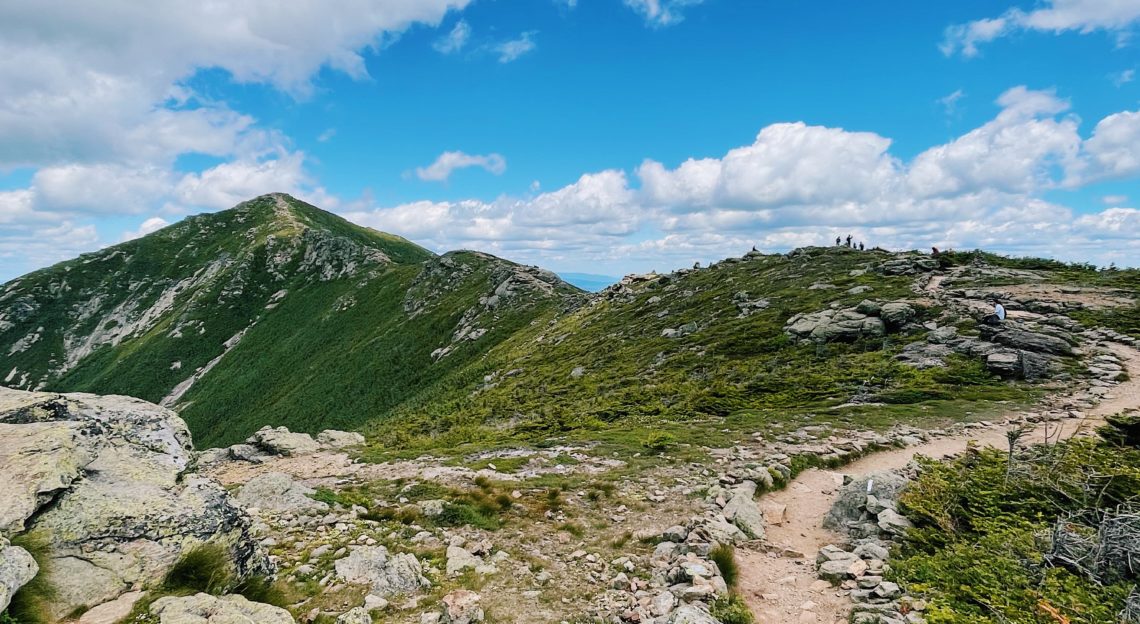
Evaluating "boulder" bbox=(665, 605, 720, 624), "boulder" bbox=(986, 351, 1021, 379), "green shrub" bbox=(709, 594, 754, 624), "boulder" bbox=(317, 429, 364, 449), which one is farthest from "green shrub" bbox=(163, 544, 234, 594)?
"boulder" bbox=(986, 351, 1021, 379)

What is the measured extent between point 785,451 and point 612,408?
13747mm

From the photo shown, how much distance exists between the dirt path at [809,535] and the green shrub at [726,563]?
0.30 metres

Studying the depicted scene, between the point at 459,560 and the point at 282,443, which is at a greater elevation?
the point at 459,560

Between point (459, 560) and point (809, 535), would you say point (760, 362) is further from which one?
point (459, 560)

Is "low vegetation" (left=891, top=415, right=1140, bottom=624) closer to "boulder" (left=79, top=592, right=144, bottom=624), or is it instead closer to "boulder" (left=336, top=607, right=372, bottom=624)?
"boulder" (left=336, top=607, right=372, bottom=624)

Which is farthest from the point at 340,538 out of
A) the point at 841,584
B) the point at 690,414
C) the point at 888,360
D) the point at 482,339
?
the point at 482,339

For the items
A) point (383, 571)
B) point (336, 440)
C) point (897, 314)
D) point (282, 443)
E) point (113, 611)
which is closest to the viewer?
point (113, 611)

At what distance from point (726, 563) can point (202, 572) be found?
10.1 meters

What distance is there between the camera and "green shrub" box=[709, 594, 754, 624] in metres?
8.92

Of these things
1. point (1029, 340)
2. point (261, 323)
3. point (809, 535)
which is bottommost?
point (261, 323)

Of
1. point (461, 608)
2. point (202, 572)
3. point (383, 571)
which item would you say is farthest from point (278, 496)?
point (461, 608)

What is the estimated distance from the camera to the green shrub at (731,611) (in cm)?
892

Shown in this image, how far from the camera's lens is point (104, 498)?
7848 mm

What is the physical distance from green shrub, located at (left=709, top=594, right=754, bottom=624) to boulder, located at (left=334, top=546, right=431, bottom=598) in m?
5.80
